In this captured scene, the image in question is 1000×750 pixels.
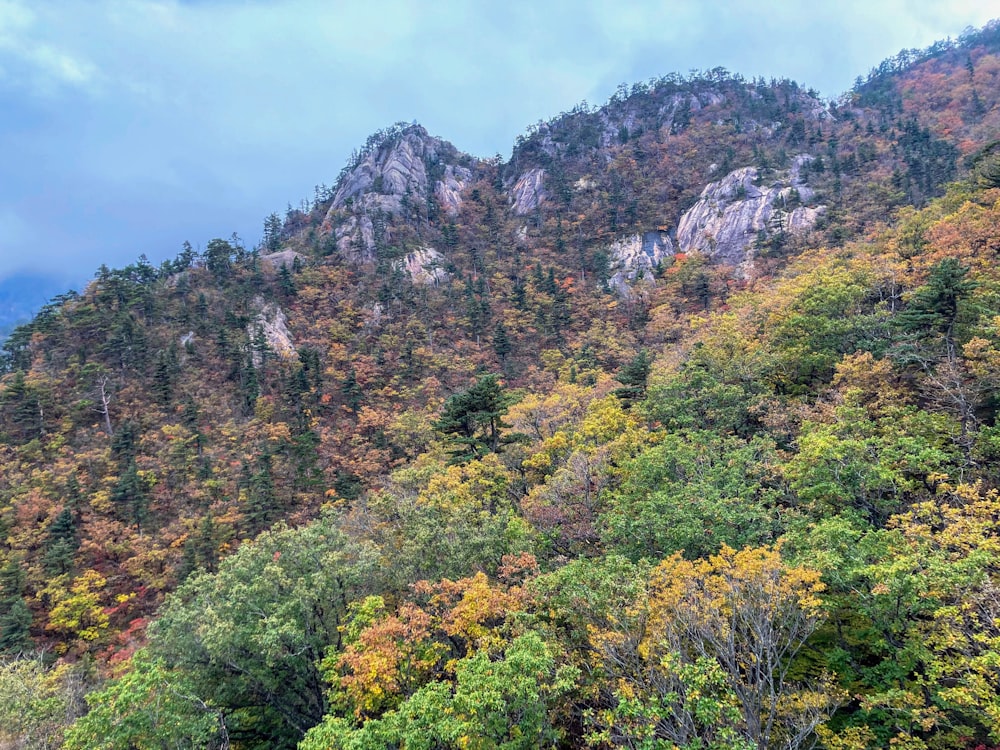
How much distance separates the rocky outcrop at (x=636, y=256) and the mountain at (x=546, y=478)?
0.67 meters

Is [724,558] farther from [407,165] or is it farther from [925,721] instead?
[407,165]

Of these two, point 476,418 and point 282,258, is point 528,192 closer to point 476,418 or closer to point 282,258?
point 282,258

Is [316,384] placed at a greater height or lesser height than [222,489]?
greater

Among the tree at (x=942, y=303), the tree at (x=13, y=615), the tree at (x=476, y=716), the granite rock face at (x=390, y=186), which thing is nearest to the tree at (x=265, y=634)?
the tree at (x=476, y=716)

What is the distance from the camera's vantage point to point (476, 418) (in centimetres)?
3084

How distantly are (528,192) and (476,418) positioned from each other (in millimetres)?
78105

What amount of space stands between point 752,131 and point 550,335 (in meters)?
69.6

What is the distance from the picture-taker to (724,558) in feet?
39.5

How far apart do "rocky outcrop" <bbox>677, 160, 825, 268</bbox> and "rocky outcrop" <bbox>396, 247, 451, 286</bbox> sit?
1535 inches

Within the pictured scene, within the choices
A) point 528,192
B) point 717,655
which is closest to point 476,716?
point 717,655

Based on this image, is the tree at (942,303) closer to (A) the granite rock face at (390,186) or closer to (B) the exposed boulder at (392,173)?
(A) the granite rock face at (390,186)

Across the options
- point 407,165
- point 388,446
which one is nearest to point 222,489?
point 388,446

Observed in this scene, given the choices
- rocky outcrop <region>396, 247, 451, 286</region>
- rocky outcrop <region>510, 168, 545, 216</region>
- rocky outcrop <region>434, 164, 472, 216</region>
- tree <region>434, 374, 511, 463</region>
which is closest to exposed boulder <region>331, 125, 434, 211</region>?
rocky outcrop <region>434, 164, 472, 216</region>

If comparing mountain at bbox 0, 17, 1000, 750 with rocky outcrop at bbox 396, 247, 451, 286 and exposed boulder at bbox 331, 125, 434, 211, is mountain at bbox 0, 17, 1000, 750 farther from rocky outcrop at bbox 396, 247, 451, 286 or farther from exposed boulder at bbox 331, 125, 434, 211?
exposed boulder at bbox 331, 125, 434, 211
